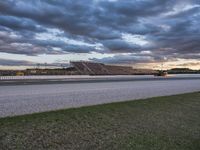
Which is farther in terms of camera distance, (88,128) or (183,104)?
(183,104)

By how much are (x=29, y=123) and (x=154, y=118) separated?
17.2ft

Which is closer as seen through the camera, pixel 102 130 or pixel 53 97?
pixel 102 130

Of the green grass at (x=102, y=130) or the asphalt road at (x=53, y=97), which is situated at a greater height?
the asphalt road at (x=53, y=97)

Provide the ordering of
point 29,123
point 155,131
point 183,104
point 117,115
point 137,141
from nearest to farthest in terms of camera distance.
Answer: point 137,141, point 29,123, point 155,131, point 117,115, point 183,104

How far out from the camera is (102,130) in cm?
862

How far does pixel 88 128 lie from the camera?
8680mm

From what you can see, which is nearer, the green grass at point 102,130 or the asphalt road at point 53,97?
the green grass at point 102,130

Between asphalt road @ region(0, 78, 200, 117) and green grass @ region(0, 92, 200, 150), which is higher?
asphalt road @ region(0, 78, 200, 117)

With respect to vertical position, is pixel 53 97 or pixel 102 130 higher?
pixel 53 97

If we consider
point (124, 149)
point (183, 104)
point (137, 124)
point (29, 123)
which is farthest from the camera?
point (183, 104)

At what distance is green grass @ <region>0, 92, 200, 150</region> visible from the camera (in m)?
7.25

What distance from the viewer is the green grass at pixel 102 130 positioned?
7254 mm

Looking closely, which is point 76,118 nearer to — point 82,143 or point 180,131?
point 82,143

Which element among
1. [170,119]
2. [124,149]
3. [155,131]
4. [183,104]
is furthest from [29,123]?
[183,104]
